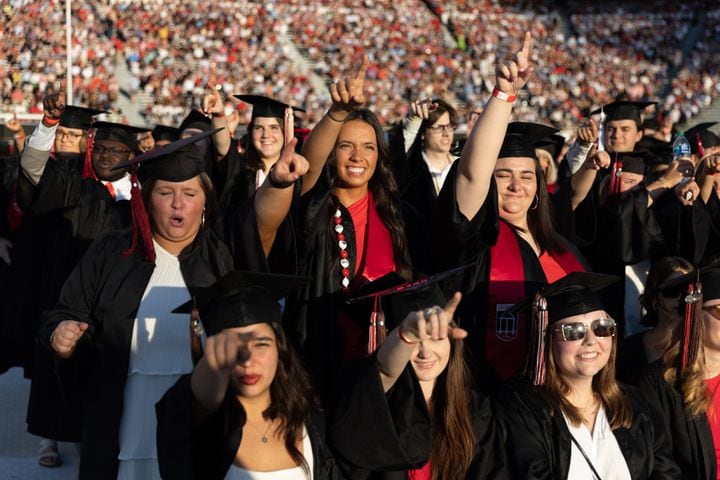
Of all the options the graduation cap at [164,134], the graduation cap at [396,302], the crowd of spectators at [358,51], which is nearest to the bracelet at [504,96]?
the graduation cap at [396,302]

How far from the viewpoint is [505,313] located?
165 inches

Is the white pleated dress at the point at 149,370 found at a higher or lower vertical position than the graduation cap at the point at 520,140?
lower

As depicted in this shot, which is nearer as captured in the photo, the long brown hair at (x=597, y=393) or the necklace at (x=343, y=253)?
the long brown hair at (x=597, y=393)

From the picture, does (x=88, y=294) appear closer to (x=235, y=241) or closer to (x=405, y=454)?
(x=235, y=241)

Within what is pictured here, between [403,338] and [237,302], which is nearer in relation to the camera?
[403,338]

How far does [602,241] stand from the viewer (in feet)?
18.2

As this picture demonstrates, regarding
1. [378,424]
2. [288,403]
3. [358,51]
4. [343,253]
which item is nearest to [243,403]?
[288,403]

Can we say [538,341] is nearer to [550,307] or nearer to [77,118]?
[550,307]

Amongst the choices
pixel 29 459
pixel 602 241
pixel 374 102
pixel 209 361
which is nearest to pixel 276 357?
pixel 209 361

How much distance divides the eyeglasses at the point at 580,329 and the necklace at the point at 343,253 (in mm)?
797

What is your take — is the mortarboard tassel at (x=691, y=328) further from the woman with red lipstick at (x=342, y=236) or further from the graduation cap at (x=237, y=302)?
the graduation cap at (x=237, y=302)

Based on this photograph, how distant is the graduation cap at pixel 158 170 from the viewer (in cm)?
377

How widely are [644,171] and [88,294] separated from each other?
365 centimetres

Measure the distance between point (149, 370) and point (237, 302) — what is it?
1.70ft
